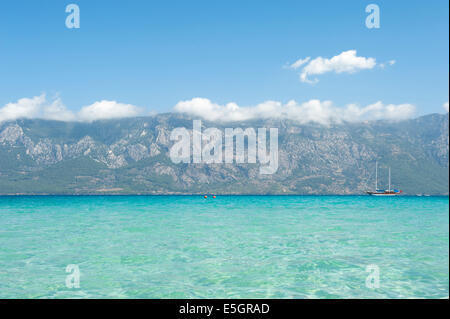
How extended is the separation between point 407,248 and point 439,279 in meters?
10.6

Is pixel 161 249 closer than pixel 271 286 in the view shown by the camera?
No

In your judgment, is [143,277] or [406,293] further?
[143,277]

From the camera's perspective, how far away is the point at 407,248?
2970cm

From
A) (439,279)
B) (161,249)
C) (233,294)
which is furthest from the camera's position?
(161,249)

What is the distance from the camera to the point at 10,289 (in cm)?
1788

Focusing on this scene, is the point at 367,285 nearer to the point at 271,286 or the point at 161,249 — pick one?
the point at 271,286
